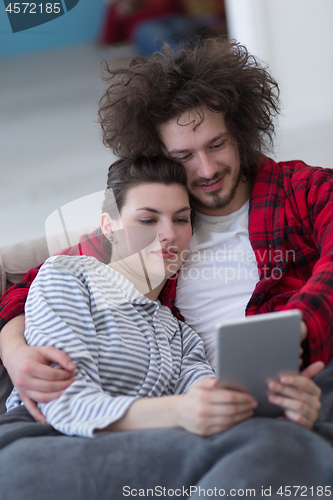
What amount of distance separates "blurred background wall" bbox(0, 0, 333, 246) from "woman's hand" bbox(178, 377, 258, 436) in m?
2.04

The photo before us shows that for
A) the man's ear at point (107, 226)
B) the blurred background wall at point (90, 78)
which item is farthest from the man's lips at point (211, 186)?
the blurred background wall at point (90, 78)

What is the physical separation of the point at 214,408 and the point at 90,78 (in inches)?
134

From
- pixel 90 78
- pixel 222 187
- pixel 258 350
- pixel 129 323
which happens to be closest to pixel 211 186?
pixel 222 187

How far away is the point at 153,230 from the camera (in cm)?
125

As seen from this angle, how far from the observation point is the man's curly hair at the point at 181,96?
144 cm

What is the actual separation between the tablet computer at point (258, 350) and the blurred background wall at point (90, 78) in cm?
209

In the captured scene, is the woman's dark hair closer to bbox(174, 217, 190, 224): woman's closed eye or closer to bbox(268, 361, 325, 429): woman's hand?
bbox(174, 217, 190, 224): woman's closed eye

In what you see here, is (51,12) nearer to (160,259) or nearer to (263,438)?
(160,259)

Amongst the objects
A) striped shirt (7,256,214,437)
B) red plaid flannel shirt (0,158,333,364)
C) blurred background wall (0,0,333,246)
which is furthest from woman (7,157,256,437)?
blurred background wall (0,0,333,246)

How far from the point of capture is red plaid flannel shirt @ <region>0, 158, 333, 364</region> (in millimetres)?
1252

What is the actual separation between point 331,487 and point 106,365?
20.4 inches

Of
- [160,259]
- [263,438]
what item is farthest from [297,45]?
[263,438]

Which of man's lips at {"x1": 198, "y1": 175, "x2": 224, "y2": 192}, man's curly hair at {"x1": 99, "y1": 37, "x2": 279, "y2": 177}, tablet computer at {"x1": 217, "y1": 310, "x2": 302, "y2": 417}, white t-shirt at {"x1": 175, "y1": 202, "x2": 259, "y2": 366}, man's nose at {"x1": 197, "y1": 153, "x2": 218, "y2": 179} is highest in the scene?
man's curly hair at {"x1": 99, "y1": 37, "x2": 279, "y2": 177}

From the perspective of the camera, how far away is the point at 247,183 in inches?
60.4
